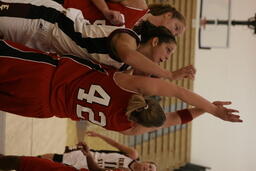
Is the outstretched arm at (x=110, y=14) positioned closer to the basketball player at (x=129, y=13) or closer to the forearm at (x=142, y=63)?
the basketball player at (x=129, y=13)

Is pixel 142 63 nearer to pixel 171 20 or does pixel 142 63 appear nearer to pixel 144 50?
pixel 144 50

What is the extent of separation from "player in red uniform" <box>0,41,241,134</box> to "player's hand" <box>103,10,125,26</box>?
271 millimetres

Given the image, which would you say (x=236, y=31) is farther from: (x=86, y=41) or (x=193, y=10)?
(x=86, y=41)

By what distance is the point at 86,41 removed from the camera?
1725 millimetres

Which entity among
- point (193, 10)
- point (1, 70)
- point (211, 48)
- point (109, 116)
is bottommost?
point (109, 116)

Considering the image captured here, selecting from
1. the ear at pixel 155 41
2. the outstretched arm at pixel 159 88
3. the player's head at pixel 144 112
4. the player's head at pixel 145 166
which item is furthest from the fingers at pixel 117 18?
the player's head at pixel 145 166

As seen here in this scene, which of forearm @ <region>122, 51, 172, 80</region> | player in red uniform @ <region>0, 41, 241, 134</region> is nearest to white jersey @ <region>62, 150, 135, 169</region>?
player in red uniform @ <region>0, 41, 241, 134</region>

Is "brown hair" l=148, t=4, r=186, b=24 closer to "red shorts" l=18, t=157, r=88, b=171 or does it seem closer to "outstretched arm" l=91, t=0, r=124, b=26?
"outstretched arm" l=91, t=0, r=124, b=26

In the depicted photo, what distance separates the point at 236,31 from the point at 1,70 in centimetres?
453

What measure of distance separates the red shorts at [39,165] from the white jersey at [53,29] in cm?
81

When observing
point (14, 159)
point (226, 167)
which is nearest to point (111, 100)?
point (14, 159)

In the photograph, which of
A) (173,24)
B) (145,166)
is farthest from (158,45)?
(145,166)

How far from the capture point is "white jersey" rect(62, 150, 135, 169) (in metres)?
3.05

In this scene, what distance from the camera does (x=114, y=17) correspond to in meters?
1.84
